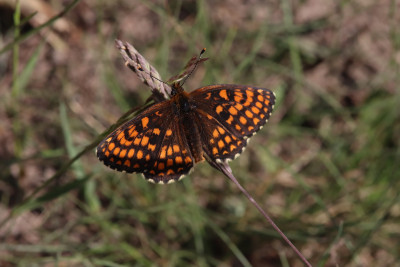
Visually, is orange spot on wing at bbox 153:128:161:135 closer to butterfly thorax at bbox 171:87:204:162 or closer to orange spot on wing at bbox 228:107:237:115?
butterfly thorax at bbox 171:87:204:162

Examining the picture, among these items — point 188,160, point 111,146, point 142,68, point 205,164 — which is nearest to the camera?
point 142,68

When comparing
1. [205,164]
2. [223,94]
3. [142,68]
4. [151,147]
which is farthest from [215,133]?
[205,164]

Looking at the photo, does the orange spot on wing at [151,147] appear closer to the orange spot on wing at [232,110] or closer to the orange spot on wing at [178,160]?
the orange spot on wing at [178,160]

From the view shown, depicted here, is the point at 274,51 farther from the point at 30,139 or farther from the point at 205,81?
the point at 30,139

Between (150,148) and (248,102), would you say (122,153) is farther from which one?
(248,102)

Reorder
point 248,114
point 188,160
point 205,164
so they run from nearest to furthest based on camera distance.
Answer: point 188,160 < point 248,114 < point 205,164

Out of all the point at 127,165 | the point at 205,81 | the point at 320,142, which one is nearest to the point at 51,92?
the point at 205,81
